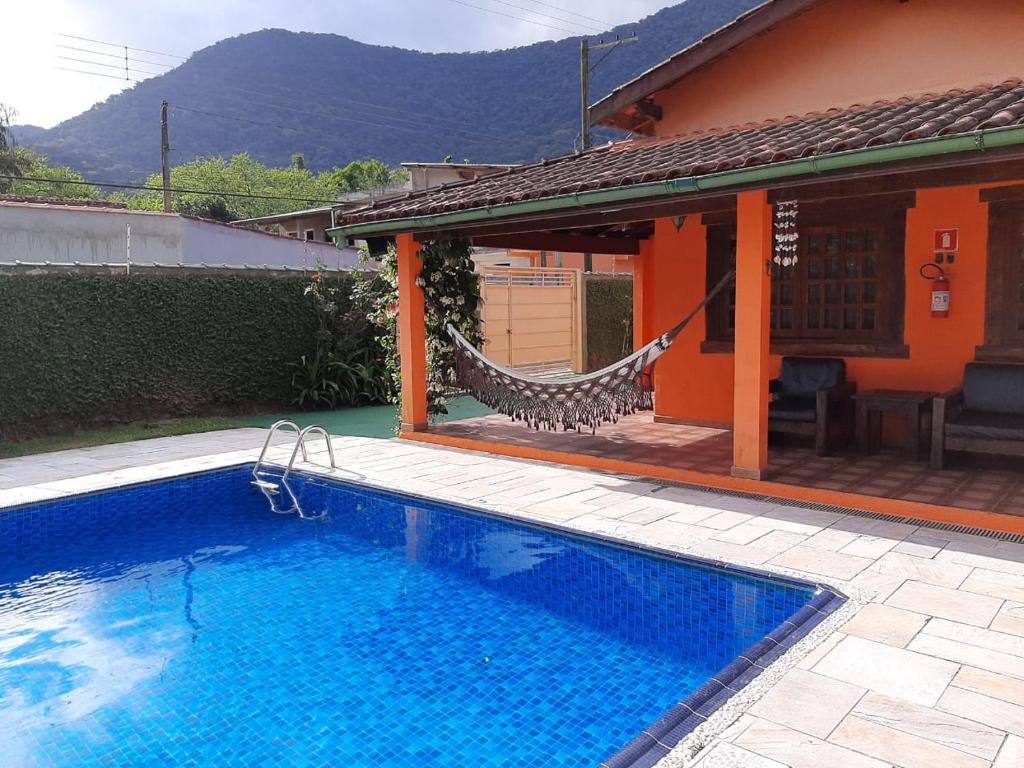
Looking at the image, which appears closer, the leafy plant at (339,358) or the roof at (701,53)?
the roof at (701,53)

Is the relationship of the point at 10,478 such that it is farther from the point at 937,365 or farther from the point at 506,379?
the point at 937,365

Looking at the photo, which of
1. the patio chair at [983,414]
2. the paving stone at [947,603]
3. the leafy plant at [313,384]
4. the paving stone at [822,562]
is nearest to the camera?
the paving stone at [947,603]

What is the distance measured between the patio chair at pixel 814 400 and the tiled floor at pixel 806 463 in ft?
0.82

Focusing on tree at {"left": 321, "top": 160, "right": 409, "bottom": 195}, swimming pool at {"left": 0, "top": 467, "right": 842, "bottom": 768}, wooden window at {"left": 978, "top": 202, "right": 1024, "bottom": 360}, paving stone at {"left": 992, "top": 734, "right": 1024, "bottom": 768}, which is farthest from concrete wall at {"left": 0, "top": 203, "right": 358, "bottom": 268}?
tree at {"left": 321, "top": 160, "right": 409, "bottom": 195}

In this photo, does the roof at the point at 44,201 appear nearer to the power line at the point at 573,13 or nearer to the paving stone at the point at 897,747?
the power line at the point at 573,13

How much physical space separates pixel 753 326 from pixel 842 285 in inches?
91.4

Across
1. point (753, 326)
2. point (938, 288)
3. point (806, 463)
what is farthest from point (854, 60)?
point (806, 463)

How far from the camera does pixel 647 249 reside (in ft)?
36.2

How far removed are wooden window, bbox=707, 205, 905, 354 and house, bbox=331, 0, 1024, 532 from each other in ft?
0.06

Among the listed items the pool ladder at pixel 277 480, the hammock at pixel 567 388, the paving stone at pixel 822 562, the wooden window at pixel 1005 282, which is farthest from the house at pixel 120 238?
the paving stone at pixel 822 562

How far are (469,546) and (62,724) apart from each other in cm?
263

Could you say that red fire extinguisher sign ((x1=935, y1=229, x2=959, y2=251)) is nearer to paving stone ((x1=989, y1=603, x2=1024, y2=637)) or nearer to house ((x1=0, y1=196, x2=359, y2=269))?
paving stone ((x1=989, y1=603, x2=1024, y2=637))

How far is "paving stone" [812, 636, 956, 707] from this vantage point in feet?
9.70

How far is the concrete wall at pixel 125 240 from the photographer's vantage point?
15156 millimetres
